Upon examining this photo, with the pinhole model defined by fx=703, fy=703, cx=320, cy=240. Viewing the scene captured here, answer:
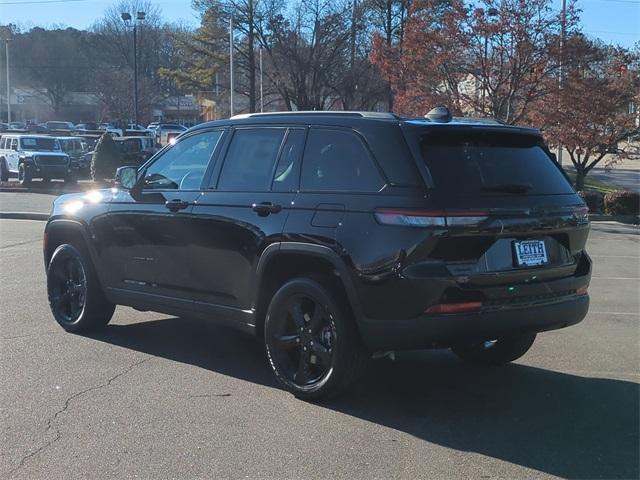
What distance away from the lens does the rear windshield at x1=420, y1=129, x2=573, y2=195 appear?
446 cm

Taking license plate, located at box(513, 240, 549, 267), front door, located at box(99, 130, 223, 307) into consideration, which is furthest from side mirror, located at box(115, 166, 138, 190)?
license plate, located at box(513, 240, 549, 267)

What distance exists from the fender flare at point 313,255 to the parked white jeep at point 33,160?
23223mm

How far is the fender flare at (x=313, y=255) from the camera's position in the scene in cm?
449

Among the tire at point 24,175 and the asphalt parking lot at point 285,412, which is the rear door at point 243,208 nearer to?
the asphalt parking lot at point 285,412

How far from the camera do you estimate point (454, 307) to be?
430cm

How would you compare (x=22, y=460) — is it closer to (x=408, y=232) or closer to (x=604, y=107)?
(x=408, y=232)

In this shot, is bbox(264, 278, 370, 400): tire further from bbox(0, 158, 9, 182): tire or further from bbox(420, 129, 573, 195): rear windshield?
bbox(0, 158, 9, 182): tire

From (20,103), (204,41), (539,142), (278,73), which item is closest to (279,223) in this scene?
(539,142)

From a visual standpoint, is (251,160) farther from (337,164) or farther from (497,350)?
(497,350)

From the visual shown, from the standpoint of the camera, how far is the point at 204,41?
47031 mm

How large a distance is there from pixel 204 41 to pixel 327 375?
4528cm

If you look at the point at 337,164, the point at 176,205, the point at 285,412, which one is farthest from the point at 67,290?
the point at 337,164

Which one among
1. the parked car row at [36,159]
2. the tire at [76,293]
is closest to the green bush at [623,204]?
the tire at [76,293]

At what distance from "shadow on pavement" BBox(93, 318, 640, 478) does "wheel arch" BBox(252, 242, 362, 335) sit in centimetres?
70
